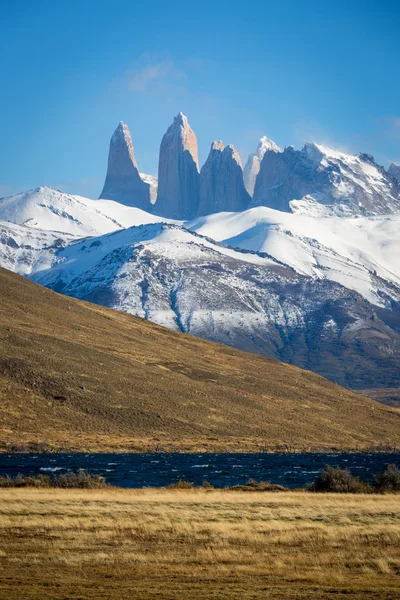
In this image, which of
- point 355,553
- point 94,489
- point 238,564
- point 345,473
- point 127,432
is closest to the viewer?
point 238,564

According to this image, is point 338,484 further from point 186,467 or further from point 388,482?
point 186,467

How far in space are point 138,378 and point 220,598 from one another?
12879 cm

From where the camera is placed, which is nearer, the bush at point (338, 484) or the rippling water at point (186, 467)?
the bush at point (338, 484)

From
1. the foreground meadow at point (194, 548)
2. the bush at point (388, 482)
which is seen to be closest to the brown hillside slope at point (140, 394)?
the bush at point (388, 482)

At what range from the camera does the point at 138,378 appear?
150250 millimetres

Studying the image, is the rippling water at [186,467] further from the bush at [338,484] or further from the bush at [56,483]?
the bush at [338,484]

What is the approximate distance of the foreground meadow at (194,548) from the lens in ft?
76.3

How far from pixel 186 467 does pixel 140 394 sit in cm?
5658

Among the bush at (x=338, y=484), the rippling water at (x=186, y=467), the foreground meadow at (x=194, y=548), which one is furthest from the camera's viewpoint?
the rippling water at (x=186, y=467)

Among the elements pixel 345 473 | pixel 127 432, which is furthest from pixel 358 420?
pixel 345 473

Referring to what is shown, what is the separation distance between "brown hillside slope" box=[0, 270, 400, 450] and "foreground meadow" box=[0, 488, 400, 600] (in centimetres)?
6751

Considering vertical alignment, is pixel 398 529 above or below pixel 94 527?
above

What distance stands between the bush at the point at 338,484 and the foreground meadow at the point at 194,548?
10.5 meters

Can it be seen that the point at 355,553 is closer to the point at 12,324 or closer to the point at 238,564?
the point at 238,564
